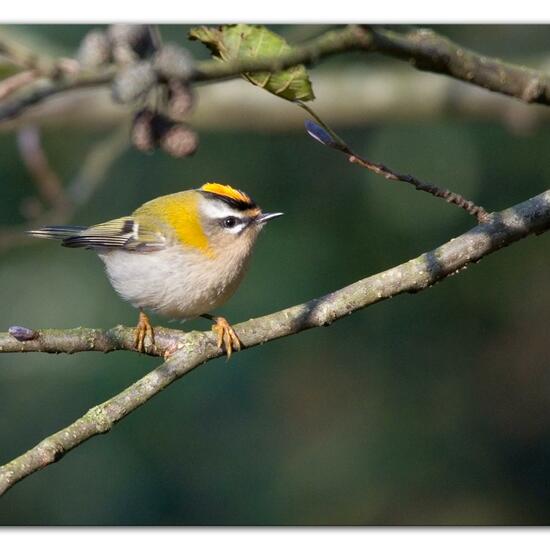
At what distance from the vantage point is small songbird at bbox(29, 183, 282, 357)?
171cm

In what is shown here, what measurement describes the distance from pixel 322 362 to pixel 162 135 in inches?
73.5

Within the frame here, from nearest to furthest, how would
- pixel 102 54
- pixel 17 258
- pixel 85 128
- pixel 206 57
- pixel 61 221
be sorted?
1. pixel 102 54
2. pixel 61 221
3. pixel 85 128
4. pixel 206 57
5. pixel 17 258

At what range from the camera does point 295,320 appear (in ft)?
4.34

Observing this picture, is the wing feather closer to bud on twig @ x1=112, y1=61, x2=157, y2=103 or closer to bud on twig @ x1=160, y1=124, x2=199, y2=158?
bud on twig @ x1=160, y1=124, x2=199, y2=158

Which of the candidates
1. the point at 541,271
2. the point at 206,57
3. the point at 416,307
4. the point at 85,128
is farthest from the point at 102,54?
the point at 416,307

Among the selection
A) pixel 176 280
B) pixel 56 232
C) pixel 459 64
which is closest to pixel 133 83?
pixel 459 64

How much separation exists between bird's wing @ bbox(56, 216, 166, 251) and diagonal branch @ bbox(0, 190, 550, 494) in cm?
45

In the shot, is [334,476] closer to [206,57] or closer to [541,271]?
[541,271]

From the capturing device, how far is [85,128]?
2396 mm

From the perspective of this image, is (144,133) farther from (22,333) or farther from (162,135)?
(22,333)

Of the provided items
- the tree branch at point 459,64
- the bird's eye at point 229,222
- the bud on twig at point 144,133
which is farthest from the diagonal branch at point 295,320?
the bird's eye at point 229,222

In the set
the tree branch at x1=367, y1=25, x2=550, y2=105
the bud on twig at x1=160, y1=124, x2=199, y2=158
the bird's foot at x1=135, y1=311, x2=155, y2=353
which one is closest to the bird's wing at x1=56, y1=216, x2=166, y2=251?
the bird's foot at x1=135, y1=311, x2=155, y2=353

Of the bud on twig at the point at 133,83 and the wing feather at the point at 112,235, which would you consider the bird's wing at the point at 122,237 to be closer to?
the wing feather at the point at 112,235

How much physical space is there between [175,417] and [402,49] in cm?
160
